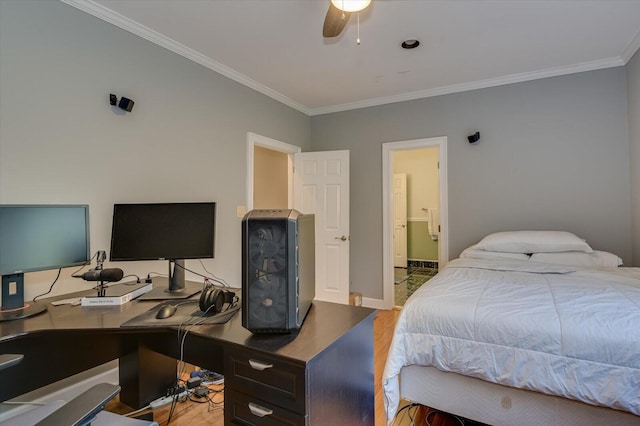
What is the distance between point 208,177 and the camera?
9.61 feet

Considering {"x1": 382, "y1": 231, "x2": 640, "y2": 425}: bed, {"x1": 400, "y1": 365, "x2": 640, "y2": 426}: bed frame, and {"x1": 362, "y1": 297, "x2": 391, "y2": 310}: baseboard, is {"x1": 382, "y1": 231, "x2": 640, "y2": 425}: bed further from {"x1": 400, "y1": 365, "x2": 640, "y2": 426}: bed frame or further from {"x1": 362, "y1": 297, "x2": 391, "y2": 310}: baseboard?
{"x1": 362, "y1": 297, "x2": 391, "y2": 310}: baseboard

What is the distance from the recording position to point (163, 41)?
8.30 feet

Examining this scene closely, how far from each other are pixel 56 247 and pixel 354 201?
3186 mm

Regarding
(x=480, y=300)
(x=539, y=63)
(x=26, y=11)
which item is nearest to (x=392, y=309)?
(x=480, y=300)

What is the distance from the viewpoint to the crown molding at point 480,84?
2994mm

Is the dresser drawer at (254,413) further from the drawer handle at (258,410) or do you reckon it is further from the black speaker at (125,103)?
the black speaker at (125,103)

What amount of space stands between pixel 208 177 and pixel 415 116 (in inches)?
98.8

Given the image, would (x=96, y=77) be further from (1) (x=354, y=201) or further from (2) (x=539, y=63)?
(2) (x=539, y=63)

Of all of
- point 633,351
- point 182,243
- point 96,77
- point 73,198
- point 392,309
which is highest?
point 96,77

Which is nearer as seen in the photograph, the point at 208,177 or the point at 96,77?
the point at 96,77

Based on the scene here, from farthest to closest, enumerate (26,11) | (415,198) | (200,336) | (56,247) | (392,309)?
(415,198) → (392,309) → (26,11) → (56,247) → (200,336)

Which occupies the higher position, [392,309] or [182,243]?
[182,243]

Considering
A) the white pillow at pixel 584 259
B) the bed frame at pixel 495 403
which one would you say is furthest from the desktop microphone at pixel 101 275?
the white pillow at pixel 584 259

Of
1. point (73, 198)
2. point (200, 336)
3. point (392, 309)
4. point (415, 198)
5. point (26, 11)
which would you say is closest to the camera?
point (200, 336)
